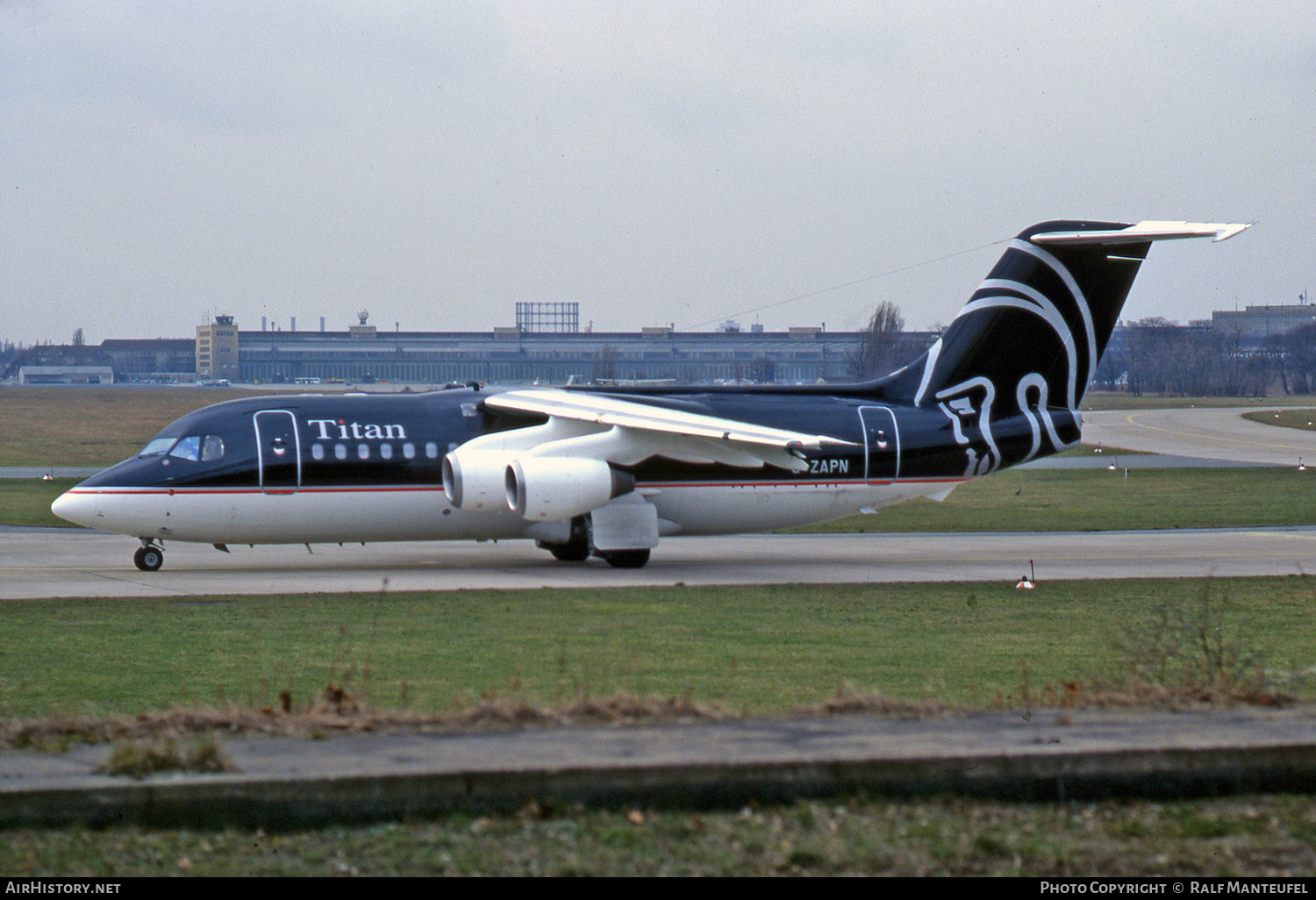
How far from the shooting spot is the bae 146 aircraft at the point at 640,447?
26828 millimetres

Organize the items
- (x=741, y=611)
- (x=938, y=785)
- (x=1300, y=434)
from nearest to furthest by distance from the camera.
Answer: (x=938, y=785) → (x=741, y=611) → (x=1300, y=434)

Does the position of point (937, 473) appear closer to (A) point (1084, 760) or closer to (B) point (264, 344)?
(A) point (1084, 760)

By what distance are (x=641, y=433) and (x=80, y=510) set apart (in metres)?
10.1

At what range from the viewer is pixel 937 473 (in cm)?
3022

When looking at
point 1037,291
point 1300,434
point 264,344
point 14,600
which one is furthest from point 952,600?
point 264,344

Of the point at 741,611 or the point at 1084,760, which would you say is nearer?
the point at 1084,760

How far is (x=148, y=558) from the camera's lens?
2731 cm

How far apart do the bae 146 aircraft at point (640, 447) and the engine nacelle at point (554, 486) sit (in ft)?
0.11

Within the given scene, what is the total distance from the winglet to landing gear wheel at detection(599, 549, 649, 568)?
10390 millimetres

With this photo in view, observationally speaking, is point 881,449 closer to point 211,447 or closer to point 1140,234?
point 1140,234

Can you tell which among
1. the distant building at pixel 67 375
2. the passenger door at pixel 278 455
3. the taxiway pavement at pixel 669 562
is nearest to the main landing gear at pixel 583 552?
the taxiway pavement at pixel 669 562

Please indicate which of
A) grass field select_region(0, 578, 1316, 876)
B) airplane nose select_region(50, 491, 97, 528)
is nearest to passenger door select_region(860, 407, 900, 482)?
grass field select_region(0, 578, 1316, 876)

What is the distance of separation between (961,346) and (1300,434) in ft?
183

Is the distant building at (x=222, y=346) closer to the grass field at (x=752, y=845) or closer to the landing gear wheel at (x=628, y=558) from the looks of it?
the landing gear wheel at (x=628, y=558)
